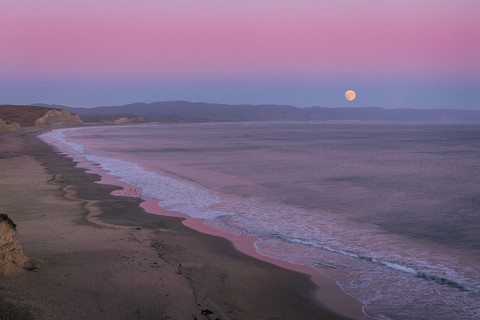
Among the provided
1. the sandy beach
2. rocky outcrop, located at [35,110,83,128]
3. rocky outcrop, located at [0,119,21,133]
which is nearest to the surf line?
the sandy beach

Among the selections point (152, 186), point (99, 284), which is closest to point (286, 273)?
point (99, 284)

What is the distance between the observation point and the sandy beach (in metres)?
6.02

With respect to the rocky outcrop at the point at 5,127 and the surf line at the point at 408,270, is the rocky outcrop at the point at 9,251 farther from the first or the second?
the rocky outcrop at the point at 5,127

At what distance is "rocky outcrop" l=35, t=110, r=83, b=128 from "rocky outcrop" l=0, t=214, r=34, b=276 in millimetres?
134725

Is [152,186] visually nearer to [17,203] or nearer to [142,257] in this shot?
[17,203]

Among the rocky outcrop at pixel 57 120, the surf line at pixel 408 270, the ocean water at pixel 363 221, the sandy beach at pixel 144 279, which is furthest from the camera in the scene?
the rocky outcrop at pixel 57 120

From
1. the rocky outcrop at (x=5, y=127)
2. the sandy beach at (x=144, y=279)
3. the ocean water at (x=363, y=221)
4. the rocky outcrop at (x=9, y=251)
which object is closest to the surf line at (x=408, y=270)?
the ocean water at (x=363, y=221)

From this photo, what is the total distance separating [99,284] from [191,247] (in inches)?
123

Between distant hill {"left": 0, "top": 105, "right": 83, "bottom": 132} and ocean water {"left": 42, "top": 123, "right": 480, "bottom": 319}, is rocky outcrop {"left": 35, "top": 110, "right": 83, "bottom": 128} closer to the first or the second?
distant hill {"left": 0, "top": 105, "right": 83, "bottom": 132}

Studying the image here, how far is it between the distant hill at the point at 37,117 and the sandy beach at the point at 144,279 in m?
132

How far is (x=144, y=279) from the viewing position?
7.18 metres

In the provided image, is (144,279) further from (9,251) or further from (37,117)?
(37,117)

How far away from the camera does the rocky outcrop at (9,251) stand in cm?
671

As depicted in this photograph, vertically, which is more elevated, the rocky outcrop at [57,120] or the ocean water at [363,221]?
the rocky outcrop at [57,120]
